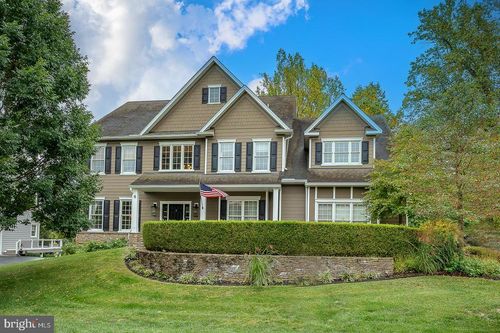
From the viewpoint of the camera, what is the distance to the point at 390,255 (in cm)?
1634

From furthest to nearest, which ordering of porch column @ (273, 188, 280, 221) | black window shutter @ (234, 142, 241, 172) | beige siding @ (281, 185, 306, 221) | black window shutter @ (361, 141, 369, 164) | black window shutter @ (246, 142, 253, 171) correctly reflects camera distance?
black window shutter @ (234, 142, 241, 172), black window shutter @ (246, 142, 253, 171), beige siding @ (281, 185, 306, 221), black window shutter @ (361, 141, 369, 164), porch column @ (273, 188, 280, 221)

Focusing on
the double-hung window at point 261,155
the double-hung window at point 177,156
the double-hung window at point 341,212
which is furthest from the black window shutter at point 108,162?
the double-hung window at point 341,212

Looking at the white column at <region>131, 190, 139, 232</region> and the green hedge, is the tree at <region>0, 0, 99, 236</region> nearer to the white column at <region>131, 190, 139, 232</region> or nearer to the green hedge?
the green hedge

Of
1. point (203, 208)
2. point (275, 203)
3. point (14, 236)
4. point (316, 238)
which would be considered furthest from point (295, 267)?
point (14, 236)

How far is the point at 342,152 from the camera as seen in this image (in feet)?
78.4

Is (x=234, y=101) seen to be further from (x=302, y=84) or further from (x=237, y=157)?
(x=302, y=84)

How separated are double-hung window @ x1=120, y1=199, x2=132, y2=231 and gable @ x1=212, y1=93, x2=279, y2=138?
6435mm

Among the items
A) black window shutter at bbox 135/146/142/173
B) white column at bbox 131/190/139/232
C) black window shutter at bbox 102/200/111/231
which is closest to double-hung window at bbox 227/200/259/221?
white column at bbox 131/190/139/232

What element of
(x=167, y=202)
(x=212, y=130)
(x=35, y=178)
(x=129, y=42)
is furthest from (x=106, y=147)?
(x=35, y=178)

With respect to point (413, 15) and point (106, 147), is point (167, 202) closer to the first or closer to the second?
point (106, 147)

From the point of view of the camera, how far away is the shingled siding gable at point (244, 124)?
79.8ft

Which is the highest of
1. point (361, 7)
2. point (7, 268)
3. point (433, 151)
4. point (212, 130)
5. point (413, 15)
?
point (413, 15)

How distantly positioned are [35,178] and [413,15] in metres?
29.2

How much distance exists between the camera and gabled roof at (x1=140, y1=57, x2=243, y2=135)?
25.7m
